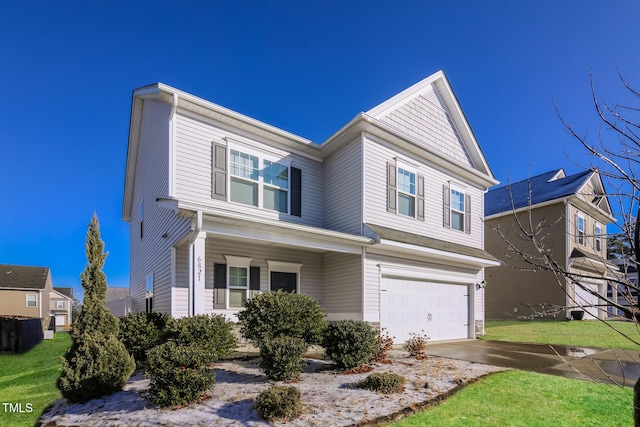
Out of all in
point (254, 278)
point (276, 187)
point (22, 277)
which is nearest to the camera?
point (254, 278)

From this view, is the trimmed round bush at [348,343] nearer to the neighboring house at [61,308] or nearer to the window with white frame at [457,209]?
the window with white frame at [457,209]

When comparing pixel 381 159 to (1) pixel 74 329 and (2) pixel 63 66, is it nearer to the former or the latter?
(1) pixel 74 329

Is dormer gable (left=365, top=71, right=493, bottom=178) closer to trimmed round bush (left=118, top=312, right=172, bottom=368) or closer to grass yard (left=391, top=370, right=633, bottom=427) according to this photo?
grass yard (left=391, top=370, right=633, bottom=427)

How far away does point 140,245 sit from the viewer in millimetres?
14633

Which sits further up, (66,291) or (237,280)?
(237,280)

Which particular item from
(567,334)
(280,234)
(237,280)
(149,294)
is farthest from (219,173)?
(567,334)

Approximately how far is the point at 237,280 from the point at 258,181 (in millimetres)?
2965

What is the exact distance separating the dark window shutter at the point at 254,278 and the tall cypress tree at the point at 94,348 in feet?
14.1

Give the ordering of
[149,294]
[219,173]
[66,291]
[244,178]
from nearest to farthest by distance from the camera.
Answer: [219,173] → [244,178] → [149,294] → [66,291]

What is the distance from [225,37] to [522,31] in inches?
429

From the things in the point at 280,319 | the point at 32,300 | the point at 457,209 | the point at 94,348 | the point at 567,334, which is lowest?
the point at 32,300

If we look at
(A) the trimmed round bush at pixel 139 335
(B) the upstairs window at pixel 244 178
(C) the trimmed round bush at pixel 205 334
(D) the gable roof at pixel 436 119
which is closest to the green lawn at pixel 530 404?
(C) the trimmed round bush at pixel 205 334

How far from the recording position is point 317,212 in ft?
40.6

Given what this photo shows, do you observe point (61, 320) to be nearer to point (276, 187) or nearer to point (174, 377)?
point (276, 187)
